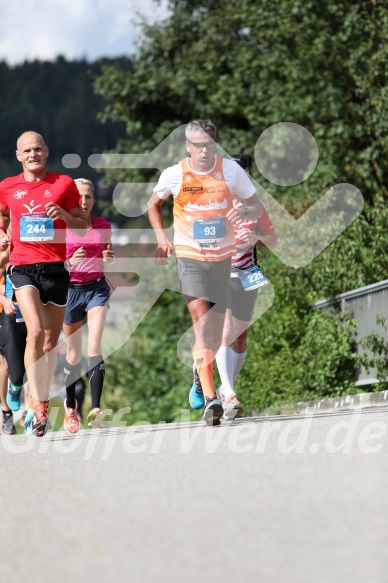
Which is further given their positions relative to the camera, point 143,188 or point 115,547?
point 143,188

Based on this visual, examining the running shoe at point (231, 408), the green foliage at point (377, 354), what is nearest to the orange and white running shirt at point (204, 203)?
the running shoe at point (231, 408)

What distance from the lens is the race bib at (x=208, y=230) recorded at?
10422 mm

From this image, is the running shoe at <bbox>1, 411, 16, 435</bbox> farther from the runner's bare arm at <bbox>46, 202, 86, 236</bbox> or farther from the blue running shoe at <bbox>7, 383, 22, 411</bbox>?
the runner's bare arm at <bbox>46, 202, 86, 236</bbox>

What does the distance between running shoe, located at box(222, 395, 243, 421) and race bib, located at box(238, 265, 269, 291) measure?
0.89 m

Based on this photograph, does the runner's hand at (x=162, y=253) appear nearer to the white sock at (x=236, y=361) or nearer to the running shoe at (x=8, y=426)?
the white sock at (x=236, y=361)

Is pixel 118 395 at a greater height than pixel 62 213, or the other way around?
pixel 62 213

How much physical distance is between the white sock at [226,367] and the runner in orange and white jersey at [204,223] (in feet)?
2.29

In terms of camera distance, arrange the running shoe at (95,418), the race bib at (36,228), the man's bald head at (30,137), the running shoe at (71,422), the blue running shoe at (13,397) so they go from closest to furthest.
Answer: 1. the race bib at (36,228)
2. the man's bald head at (30,137)
3. the running shoe at (71,422)
4. the running shoe at (95,418)
5. the blue running shoe at (13,397)

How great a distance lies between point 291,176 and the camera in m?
26.8

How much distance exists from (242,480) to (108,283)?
5602 mm

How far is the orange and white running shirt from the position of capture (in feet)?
34.2

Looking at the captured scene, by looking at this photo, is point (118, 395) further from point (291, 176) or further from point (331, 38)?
point (331, 38)

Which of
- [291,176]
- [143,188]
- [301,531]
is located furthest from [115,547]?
[143,188]

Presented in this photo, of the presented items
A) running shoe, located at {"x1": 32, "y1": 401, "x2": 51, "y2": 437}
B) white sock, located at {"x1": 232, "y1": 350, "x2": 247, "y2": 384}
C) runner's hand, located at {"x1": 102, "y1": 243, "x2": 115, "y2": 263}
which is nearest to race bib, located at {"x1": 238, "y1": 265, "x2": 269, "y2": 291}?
white sock, located at {"x1": 232, "y1": 350, "x2": 247, "y2": 384}
